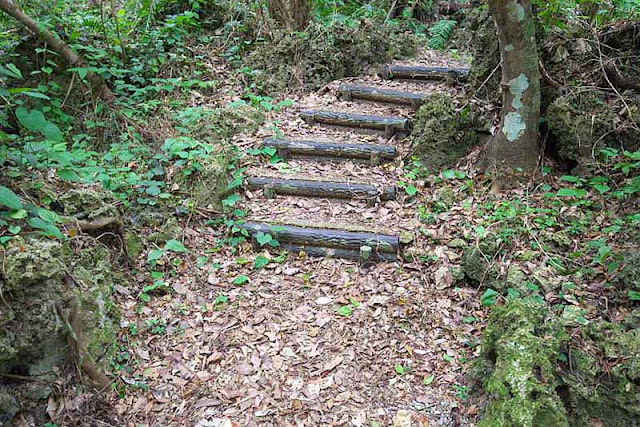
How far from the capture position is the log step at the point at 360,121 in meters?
5.95

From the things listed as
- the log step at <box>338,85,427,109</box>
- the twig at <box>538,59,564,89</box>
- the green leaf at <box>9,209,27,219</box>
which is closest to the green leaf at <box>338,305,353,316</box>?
the green leaf at <box>9,209,27,219</box>

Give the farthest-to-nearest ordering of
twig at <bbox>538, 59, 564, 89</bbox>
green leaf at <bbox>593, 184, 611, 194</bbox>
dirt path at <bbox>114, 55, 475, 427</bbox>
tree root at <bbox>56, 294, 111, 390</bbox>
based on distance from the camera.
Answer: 1. twig at <bbox>538, 59, 564, 89</bbox>
2. green leaf at <bbox>593, 184, 611, 194</bbox>
3. dirt path at <bbox>114, 55, 475, 427</bbox>
4. tree root at <bbox>56, 294, 111, 390</bbox>

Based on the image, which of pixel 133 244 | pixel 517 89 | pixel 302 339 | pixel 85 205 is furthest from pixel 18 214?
pixel 517 89

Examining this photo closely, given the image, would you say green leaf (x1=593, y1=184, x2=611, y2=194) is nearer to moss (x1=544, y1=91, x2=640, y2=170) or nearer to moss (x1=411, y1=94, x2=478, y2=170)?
moss (x1=544, y1=91, x2=640, y2=170)

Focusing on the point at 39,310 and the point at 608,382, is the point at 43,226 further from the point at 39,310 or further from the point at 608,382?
the point at 608,382

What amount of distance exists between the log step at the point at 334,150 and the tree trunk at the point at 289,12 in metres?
2.87

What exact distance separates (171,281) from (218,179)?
4.42ft

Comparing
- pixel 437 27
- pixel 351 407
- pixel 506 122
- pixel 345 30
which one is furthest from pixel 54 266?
pixel 437 27

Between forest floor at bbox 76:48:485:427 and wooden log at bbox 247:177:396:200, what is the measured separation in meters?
0.26

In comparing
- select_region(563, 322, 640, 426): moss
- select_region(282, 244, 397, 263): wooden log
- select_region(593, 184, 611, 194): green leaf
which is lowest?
select_region(282, 244, 397, 263): wooden log

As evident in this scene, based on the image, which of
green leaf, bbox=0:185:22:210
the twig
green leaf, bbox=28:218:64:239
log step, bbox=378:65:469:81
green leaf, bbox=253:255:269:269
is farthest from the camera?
log step, bbox=378:65:469:81

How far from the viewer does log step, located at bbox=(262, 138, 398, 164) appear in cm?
557

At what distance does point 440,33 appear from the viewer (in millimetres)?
8406

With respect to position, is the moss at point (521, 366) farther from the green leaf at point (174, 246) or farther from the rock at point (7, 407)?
the rock at point (7, 407)
